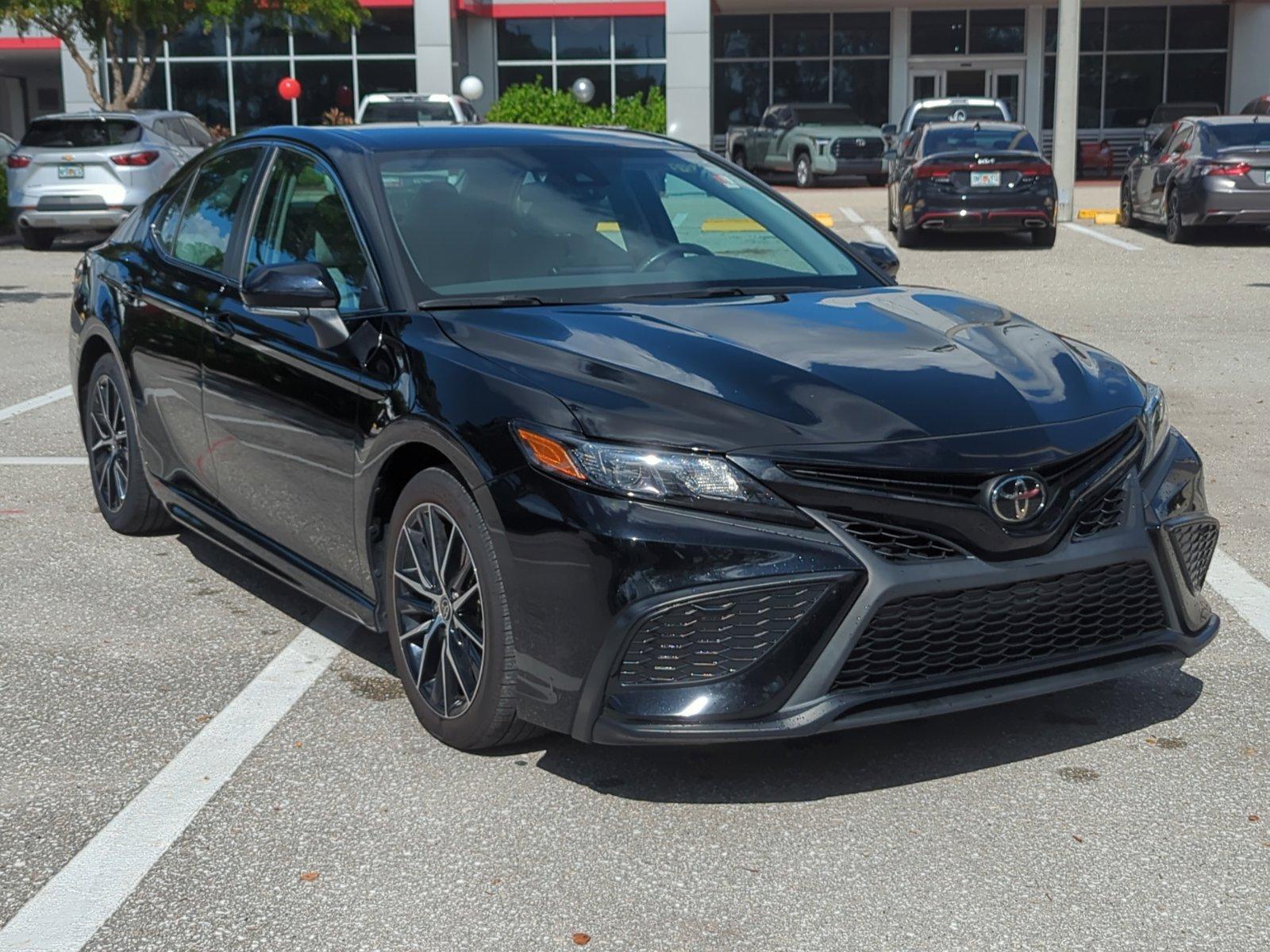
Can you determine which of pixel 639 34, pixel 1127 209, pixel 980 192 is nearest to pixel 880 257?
pixel 980 192

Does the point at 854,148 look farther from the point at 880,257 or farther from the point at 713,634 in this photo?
the point at 713,634

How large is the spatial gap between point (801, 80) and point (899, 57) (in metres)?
2.36

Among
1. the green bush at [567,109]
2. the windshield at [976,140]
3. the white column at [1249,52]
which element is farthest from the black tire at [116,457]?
the white column at [1249,52]

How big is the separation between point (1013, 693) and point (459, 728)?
4.44 feet

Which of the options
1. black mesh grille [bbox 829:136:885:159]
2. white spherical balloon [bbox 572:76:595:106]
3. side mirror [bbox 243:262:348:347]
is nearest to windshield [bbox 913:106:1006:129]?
black mesh grille [bbox 829:136:885:159]

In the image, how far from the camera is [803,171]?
3334 centimetres

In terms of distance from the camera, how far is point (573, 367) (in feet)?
13.4

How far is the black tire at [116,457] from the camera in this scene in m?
6.39

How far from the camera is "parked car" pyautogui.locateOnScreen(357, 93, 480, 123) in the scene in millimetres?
26812

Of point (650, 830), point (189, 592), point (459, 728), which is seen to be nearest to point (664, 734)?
point (650, 830)

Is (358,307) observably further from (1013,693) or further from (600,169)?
(1013,693)

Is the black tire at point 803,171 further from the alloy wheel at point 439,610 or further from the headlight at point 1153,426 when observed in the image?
the alloy wheel at point 439,610

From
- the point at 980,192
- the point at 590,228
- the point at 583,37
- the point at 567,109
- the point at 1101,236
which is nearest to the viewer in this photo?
the point at 590,228

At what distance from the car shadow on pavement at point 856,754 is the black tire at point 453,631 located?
0.21m
